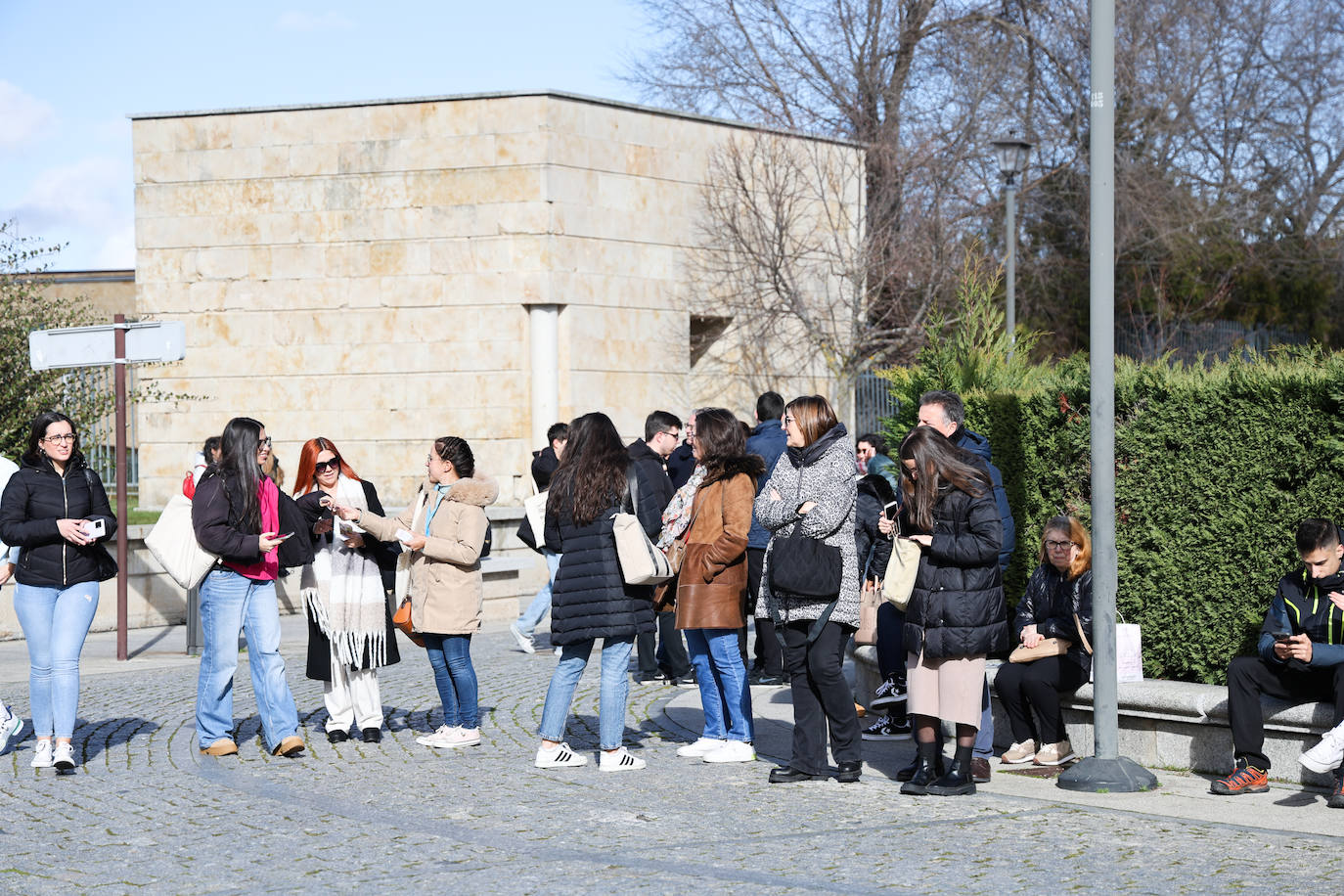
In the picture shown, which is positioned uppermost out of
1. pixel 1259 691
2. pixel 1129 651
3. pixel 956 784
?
pixel 1129 651

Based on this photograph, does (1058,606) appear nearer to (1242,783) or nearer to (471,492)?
(1242,783)

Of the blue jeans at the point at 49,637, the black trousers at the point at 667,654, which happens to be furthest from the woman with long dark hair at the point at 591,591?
the black trousers at the point at 667,654

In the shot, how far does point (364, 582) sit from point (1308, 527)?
16.1 ft

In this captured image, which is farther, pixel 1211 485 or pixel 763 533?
pixel 763 533

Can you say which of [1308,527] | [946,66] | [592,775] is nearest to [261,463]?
[592,775]

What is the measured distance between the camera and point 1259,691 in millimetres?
7551

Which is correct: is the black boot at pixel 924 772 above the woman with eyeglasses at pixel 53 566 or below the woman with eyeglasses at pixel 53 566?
below

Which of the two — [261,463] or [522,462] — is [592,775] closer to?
[261,463]

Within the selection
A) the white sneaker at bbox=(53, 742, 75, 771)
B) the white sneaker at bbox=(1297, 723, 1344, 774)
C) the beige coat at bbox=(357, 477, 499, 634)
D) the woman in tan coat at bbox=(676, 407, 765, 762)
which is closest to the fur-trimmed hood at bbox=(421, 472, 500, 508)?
the beige coat at bbox=(357, 477, 499, 634)

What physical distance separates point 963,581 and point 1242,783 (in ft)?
5.09

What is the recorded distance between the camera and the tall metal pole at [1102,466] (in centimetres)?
760

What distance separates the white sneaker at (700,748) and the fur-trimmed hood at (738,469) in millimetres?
1346

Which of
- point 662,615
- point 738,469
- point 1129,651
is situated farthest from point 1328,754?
point 662,615

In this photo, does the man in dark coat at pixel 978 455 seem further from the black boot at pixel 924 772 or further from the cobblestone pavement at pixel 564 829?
the black boot at pixel 924 772
